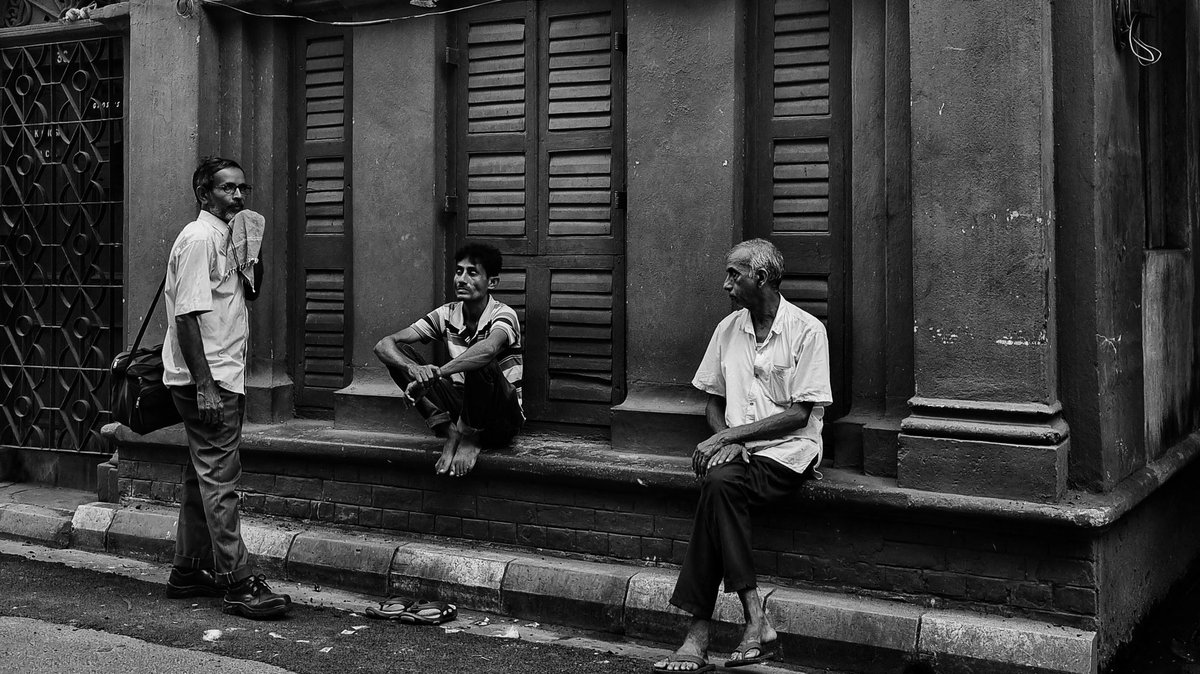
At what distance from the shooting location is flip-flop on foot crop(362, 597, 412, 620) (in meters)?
5.79

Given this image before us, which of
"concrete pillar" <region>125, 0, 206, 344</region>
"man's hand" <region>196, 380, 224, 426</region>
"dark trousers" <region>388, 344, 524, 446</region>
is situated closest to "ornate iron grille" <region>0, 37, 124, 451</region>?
"concrete pillar" <region>125, 0, 206, 344</region>

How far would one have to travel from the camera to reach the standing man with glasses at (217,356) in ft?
18.7

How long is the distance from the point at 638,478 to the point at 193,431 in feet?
7.27

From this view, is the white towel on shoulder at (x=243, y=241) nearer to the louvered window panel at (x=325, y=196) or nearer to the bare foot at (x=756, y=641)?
the louvered window panel at (x=325, y=196)

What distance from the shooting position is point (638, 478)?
5.68m

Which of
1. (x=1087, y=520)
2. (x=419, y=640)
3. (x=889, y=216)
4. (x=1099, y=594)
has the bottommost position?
(x=419, y=640)

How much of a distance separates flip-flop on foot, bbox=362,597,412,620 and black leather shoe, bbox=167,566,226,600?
2.90 ft

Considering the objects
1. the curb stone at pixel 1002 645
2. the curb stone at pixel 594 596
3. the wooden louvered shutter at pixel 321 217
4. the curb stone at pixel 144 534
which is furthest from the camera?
the wooden louvered shutter at pixel 321 217

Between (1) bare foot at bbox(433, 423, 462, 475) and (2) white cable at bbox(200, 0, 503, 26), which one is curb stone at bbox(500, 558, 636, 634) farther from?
(2) white cable at bbox(200, 0, 503, 26)

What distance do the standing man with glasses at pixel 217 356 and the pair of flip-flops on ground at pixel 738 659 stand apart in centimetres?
205

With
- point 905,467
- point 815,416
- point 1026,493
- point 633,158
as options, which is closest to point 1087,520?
point 1026,493

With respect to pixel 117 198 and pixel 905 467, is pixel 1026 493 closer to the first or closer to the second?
pixel 905 467

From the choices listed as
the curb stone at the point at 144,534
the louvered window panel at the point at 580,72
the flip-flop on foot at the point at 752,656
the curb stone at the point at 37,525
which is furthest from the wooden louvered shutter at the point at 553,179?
the curb stone at the point at 37,525

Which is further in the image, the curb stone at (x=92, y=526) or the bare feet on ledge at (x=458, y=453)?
the curb stone at (x=92, y=526)
